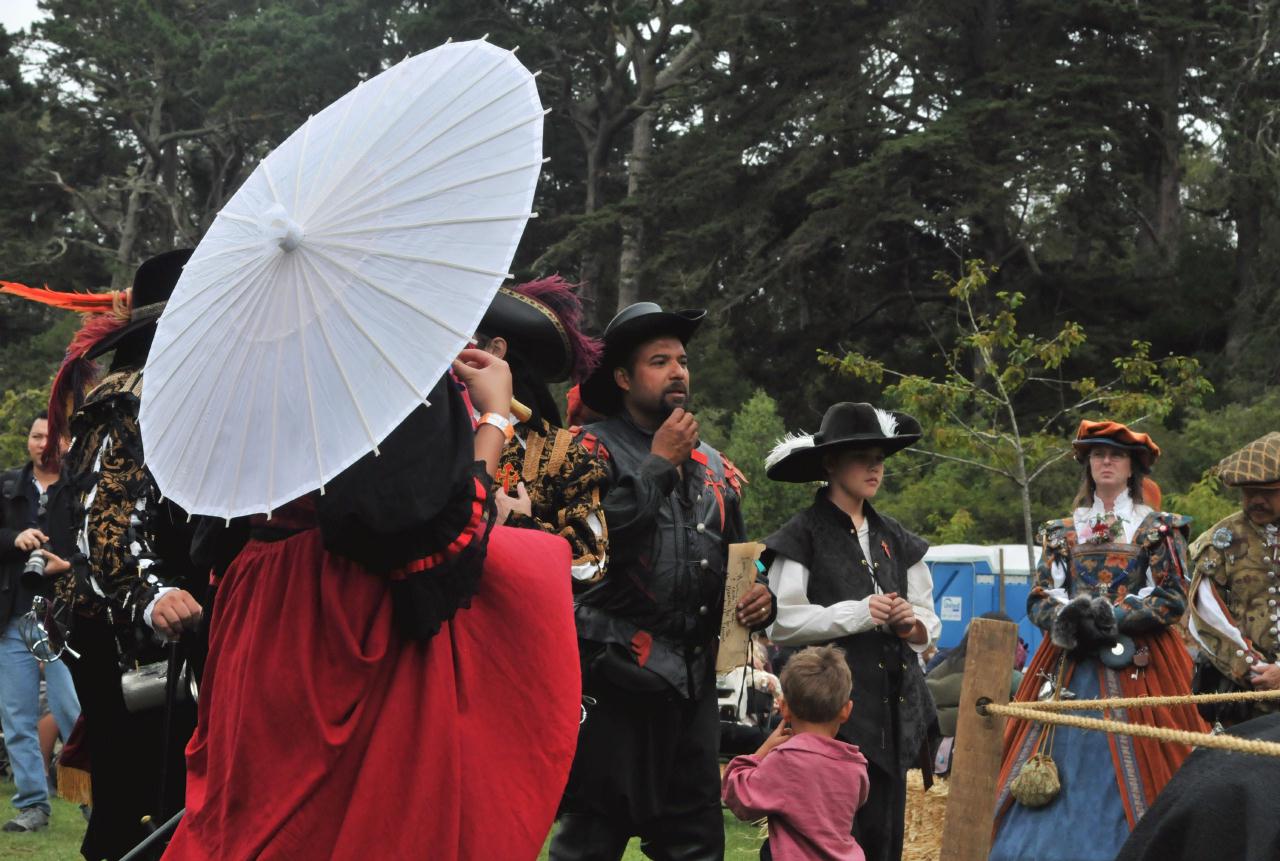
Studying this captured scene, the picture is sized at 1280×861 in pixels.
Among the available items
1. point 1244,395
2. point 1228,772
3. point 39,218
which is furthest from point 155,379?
point 39,218

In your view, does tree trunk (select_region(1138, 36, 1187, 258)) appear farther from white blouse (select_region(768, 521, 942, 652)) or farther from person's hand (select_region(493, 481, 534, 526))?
person's hand (select_region(493, 481, 534, 526))

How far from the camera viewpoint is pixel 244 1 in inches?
1785

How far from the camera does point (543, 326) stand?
16.1 feet

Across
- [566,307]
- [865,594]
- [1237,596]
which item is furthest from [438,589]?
[1237,596]

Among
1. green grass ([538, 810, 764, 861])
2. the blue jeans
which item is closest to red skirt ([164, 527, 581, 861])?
green grass ([538, 810, 764, 861])

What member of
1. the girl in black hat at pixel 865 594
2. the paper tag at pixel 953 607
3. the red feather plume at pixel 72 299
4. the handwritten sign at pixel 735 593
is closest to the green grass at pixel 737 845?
the girl in black hat at pixel 865 594

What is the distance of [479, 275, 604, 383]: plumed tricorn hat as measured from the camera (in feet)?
16.0

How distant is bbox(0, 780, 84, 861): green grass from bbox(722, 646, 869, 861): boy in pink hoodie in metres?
3.80

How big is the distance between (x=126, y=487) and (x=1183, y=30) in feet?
78.9

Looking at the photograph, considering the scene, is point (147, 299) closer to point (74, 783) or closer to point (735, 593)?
point (74, 783)

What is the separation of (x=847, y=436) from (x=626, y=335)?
3.46 ft

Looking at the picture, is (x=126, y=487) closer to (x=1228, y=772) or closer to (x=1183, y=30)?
(x=1228, y=772)

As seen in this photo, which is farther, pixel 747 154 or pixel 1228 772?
pixel 747 154

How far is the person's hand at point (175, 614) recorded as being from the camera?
4586mm
